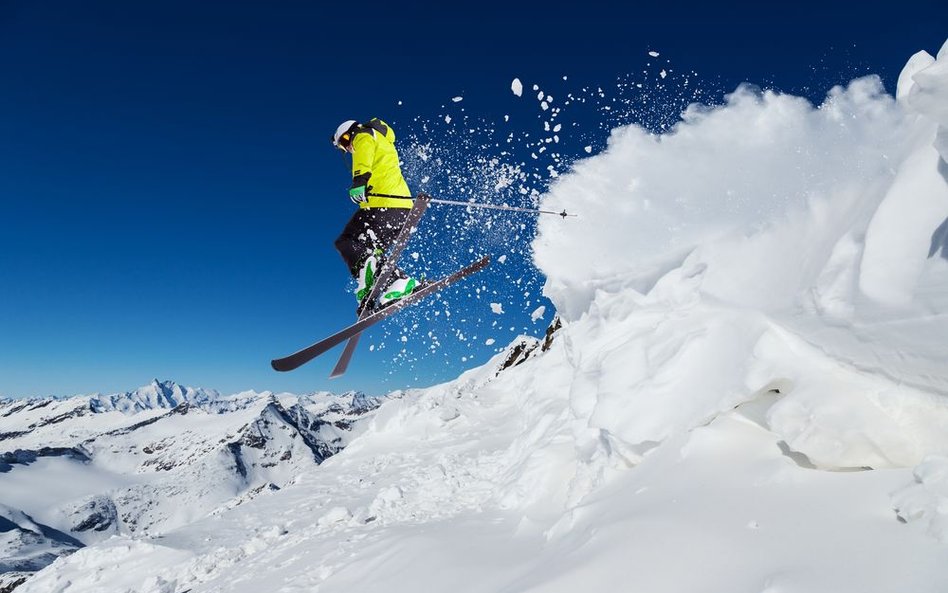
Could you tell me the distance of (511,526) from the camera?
6.86 m

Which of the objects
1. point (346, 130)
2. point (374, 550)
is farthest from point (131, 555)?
point (346, 130)

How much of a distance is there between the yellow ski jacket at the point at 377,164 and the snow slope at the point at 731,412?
363 centimetres

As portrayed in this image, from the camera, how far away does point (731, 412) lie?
4.63 metres

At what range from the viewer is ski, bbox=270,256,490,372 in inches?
367

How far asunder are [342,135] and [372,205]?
4.60ft

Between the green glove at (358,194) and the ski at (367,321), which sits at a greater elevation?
the green glove at (358,194)

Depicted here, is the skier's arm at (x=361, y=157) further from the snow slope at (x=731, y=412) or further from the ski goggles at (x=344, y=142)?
the snow slope at (x=731, y=412)

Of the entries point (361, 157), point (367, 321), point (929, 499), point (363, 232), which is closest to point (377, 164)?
point (361, 157)

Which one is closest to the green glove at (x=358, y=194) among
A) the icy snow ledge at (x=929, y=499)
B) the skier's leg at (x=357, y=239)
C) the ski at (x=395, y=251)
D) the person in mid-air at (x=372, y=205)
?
the person in mid-air at (x=372, y=205)

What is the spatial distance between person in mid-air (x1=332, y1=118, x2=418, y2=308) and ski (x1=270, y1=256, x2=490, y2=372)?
19 centimetres

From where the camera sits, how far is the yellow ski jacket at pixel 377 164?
30.5 feet

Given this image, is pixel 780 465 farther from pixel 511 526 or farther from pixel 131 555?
pixel 131 555

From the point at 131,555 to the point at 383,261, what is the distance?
31.1 feet

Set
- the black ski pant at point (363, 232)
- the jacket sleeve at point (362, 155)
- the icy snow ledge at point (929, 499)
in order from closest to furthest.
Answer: the icy snow ledge at point (929, 499) < the jacket sleeve at point (362, 155) < the black ski pant at point (363, 232)
